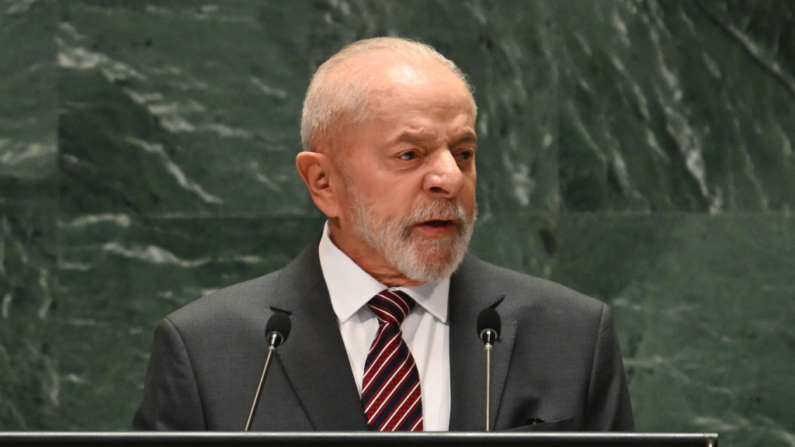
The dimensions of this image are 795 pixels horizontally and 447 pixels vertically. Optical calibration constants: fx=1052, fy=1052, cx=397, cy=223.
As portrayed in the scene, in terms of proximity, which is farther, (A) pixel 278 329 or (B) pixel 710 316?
(B) pixel 710 316

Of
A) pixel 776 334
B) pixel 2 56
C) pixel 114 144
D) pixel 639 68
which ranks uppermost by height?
pixel 639 68

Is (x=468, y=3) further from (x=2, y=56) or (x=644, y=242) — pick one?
(x=2, y=56)

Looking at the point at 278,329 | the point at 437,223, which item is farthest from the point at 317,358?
the point at 437,223

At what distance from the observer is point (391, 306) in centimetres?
227

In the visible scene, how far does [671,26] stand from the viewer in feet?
11.9

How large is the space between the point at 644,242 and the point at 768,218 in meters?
0.43

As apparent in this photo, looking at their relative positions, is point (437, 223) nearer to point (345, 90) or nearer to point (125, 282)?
point (345, 90)

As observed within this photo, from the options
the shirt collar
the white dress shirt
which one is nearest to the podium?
the white dress shirt

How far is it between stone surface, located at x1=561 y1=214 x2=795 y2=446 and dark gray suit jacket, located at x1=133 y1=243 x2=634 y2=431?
1.33m

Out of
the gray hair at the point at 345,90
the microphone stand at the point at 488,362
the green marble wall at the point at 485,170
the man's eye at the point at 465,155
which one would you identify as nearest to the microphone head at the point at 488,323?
the microphone stand at the point at 488,362

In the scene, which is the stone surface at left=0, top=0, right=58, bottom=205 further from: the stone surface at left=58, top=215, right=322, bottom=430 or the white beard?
the white beard

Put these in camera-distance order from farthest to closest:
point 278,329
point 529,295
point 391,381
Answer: point 529,295
point 391,381
point 278,329

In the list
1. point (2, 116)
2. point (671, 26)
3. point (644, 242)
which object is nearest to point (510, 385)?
point (644, 242)

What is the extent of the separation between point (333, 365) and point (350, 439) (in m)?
0.86
